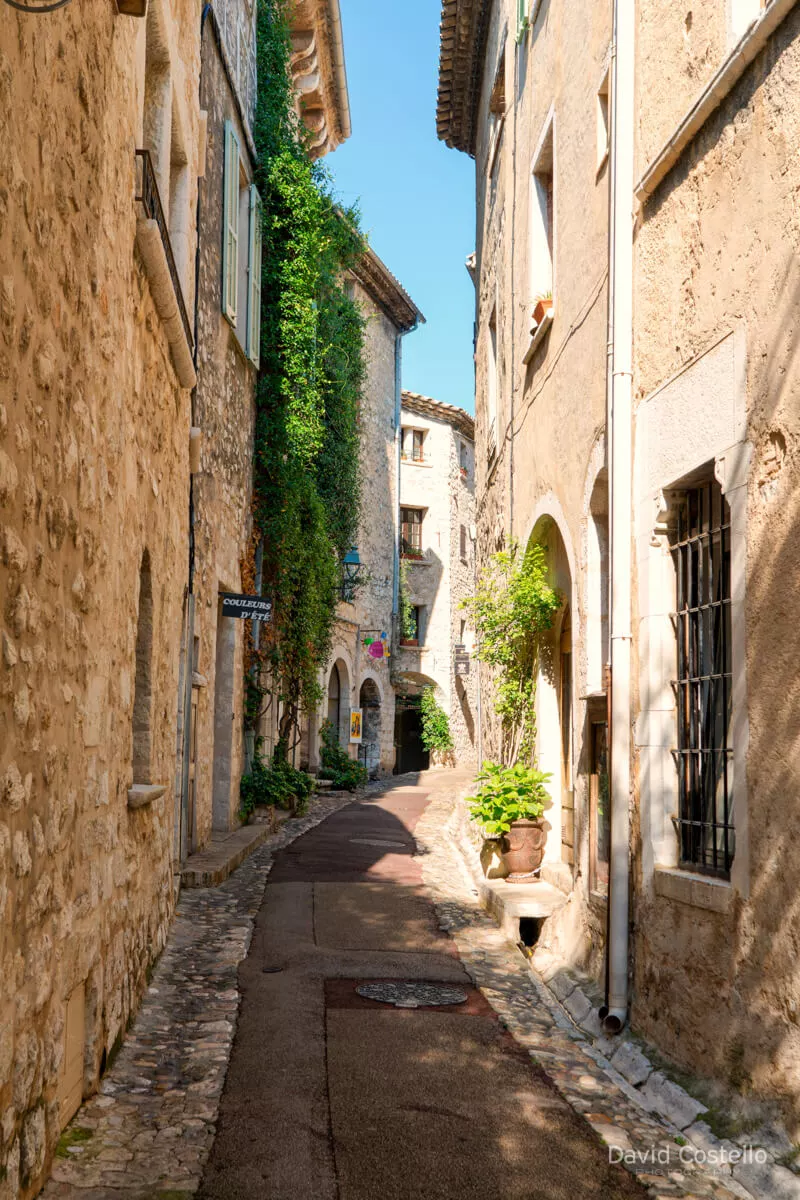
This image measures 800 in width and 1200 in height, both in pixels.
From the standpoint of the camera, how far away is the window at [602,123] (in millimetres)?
6840

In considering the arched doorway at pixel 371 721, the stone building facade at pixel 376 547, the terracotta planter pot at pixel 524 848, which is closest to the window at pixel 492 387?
the terracotta planter pot at pixel 524 848

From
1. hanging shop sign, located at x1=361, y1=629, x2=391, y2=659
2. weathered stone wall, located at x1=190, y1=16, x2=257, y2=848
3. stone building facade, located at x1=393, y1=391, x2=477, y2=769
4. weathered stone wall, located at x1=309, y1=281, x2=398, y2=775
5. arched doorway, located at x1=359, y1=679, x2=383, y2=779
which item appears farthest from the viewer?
stone building facade, located at x1=393, y1=391, x2=477, y2=769

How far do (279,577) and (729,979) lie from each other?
1080cm

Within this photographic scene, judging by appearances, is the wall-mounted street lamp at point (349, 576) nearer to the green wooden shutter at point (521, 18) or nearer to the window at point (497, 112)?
the window at point (497, 112)

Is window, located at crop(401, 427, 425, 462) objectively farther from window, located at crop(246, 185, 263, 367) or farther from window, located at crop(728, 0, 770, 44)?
window, located at crop(728, 0, 770, 44)

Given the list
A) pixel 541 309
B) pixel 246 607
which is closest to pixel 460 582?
pixel 246 607

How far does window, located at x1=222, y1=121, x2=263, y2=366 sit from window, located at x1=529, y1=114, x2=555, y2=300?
3402 millimetres

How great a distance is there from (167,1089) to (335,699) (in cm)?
1875

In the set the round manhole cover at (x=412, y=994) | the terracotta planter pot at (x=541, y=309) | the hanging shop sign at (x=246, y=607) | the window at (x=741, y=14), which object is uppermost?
the terracotta planter pot at (x=541, y=309)

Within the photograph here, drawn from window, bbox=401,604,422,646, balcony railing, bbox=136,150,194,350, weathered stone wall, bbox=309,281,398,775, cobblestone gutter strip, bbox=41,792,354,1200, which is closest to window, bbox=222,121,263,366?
balcony railing, bbox=136,150,194,350

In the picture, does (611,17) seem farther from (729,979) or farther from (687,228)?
(729,979)

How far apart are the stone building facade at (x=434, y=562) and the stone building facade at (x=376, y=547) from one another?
4.78 ft

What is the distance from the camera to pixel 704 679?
488 cm

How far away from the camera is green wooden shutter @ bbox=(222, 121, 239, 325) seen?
11447mm
